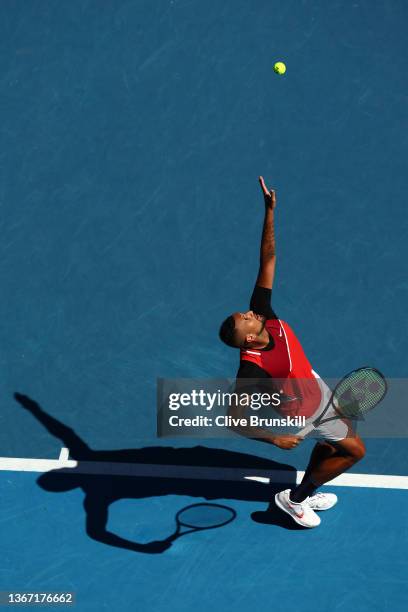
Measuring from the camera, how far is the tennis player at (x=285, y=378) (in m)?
7.30

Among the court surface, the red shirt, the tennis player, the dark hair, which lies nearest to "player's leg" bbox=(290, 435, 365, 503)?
the tennis player

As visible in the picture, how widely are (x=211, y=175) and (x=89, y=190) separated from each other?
1.48 m

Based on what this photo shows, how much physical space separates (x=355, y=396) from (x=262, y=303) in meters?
1.14

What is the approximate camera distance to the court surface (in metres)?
8.22

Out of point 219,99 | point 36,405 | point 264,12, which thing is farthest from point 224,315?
point 264,12

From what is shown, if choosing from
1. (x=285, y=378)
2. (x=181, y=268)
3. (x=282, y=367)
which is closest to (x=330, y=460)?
(x=285, y=378)

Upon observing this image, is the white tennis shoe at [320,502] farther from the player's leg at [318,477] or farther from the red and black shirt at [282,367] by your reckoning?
the red and black shirt at [282,367]

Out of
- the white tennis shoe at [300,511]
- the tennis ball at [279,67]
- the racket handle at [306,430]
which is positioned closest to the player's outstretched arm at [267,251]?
the racket handle at [306,430]

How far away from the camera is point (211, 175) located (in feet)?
35.4

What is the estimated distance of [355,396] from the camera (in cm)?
781

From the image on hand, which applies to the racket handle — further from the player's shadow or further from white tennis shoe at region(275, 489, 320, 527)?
the player's shadow

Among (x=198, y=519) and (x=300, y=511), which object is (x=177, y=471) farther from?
(x=300, y=511)

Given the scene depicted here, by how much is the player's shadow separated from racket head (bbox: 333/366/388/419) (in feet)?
4.59

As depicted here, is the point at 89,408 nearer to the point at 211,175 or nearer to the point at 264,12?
the point at 211,175
